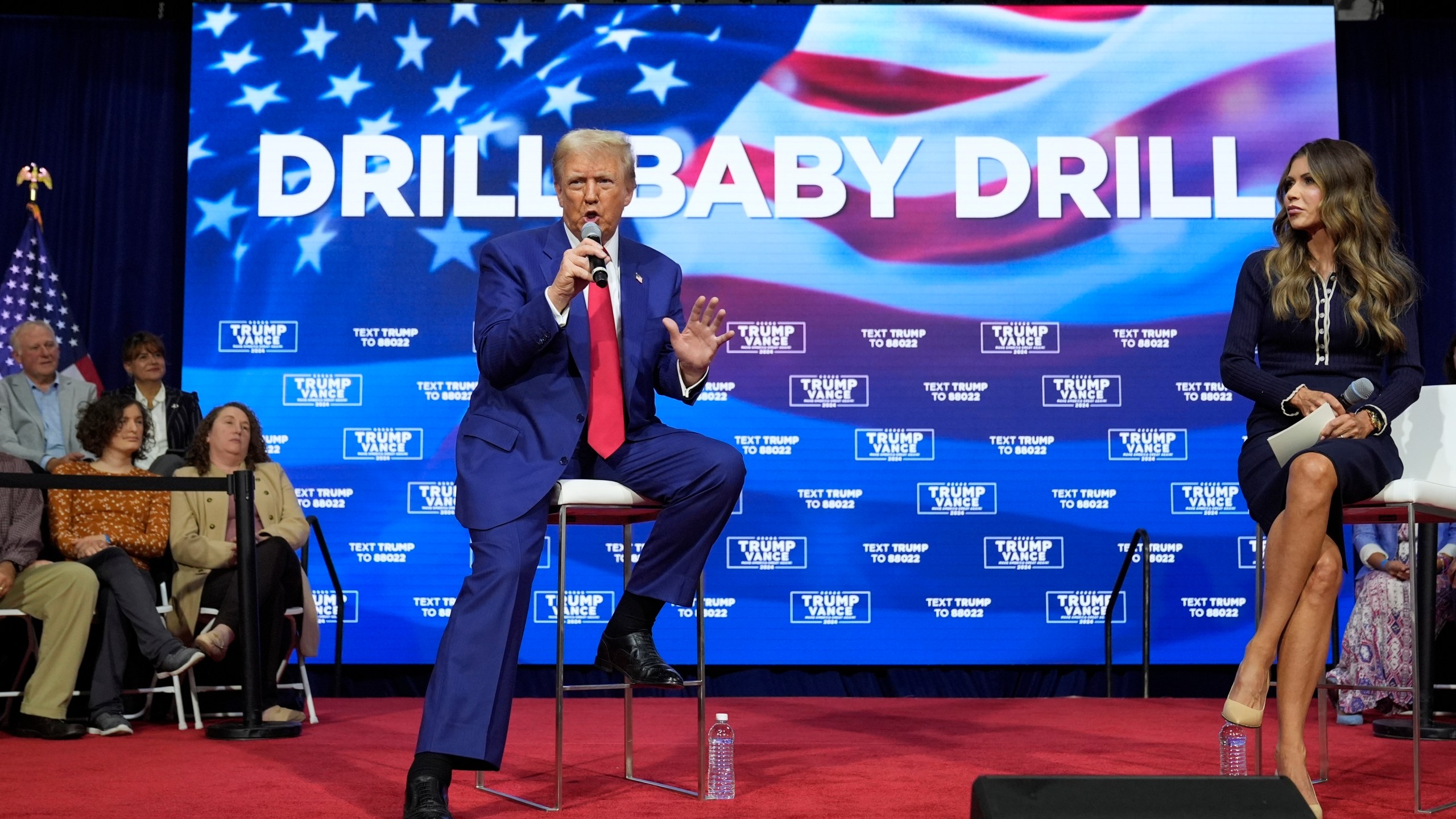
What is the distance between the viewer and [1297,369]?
2.95 m

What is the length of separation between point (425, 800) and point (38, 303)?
4698mm

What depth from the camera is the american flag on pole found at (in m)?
6.00

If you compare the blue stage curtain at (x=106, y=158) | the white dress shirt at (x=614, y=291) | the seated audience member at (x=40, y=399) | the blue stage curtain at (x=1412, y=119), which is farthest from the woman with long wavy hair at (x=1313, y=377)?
the blue stage curtain at (x=106, y=158)

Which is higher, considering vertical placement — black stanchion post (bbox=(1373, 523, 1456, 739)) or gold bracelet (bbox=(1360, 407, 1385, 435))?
gold bracelet (bbox=(1360, 407, 1385, 435))

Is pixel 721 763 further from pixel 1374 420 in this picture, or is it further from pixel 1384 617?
pixel 1384 617

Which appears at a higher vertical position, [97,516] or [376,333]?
[376,333]

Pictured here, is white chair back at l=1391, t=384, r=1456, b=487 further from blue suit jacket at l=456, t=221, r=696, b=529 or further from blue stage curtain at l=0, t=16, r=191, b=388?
blue stage curtain at l=0, t=16, r=191, b=388

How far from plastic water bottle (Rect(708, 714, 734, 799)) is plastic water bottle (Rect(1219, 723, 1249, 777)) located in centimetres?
109

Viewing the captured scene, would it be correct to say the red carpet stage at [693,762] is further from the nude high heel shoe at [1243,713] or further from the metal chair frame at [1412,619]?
the nude high heel shoe at [1243,713]

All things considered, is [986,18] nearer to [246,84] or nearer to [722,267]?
[722,267]

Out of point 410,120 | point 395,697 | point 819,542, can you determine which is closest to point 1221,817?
point 819,542

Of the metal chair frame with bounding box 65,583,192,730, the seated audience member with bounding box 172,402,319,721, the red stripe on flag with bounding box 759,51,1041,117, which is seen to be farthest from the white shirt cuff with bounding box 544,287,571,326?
the red stripe on flag with bounding box 759,51,1041,117

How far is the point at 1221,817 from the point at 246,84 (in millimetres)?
5522

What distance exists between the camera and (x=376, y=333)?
5828mm
